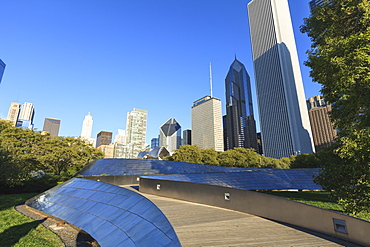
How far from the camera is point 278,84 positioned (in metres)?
137

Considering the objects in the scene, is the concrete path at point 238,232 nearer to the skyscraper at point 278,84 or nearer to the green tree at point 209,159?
the green tree at point 209,159

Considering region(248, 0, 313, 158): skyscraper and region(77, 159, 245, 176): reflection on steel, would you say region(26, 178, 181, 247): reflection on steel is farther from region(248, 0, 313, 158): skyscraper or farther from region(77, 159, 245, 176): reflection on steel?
region(248, 0, 313, 158): skyscraper

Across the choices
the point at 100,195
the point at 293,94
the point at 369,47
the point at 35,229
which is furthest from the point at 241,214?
the point at 293,94

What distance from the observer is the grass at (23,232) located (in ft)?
27.6

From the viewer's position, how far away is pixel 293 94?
136 metres

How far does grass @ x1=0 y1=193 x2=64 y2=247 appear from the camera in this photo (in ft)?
27.6

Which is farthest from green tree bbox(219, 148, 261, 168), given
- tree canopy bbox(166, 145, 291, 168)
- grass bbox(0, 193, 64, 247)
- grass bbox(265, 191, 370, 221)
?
grass bbox(0, 193, 64, 247)

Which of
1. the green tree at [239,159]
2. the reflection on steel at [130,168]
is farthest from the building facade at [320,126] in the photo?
the reflection on steel at [130,168]

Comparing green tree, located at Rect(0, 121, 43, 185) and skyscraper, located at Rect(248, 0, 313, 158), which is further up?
skyscraper, located at Rect(248, 0, 313, 158)

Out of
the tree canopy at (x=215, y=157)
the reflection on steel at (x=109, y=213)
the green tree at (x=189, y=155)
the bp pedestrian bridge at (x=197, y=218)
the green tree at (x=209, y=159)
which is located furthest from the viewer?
the green tree at (x=209, y=159)

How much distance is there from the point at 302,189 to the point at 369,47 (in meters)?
15.6

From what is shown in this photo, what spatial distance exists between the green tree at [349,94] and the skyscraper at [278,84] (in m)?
130

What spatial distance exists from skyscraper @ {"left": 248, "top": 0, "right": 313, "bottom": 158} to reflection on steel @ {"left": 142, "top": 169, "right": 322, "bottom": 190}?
115 meters

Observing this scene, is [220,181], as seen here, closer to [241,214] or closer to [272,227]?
[241,214]
